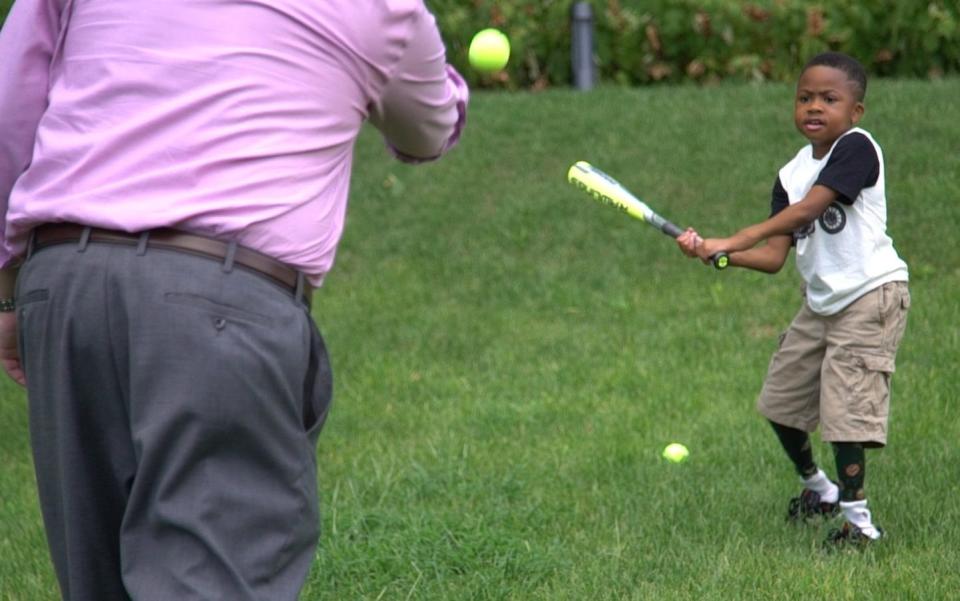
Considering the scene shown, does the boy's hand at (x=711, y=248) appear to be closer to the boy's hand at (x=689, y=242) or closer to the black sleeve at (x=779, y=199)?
the boy's hand at (x=689, y=242)

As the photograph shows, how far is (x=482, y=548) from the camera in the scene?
15.4 ft

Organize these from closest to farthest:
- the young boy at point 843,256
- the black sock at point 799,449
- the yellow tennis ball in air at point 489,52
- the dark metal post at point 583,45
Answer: the young boy at point 843,256 → the black sock at point 799,449 → the yellow tennis ball in air at point 489,52 → the dark metal post at point 583,45

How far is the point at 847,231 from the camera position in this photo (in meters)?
4.59

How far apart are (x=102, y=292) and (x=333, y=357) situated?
4.92 metres

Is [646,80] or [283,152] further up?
[283,152]

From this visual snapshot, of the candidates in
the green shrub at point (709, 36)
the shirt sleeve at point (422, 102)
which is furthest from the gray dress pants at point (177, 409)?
the green shrub at point (709, 36)

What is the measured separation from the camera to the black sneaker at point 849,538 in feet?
15.0

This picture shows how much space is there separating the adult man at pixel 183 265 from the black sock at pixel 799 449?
8.66 ft

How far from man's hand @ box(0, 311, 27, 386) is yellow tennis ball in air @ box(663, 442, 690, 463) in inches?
Result: 121

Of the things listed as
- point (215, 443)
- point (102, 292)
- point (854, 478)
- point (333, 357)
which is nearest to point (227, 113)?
point (102, 292)

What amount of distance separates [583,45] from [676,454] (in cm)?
696

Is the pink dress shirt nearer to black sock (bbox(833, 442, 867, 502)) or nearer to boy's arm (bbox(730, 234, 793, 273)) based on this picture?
boy's arm (bbox(730, 234, 793, 273))

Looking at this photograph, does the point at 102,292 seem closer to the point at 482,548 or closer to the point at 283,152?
the point at 283,152

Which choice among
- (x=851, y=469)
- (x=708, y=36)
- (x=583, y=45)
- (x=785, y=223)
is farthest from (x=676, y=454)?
(x=708, y=36)
